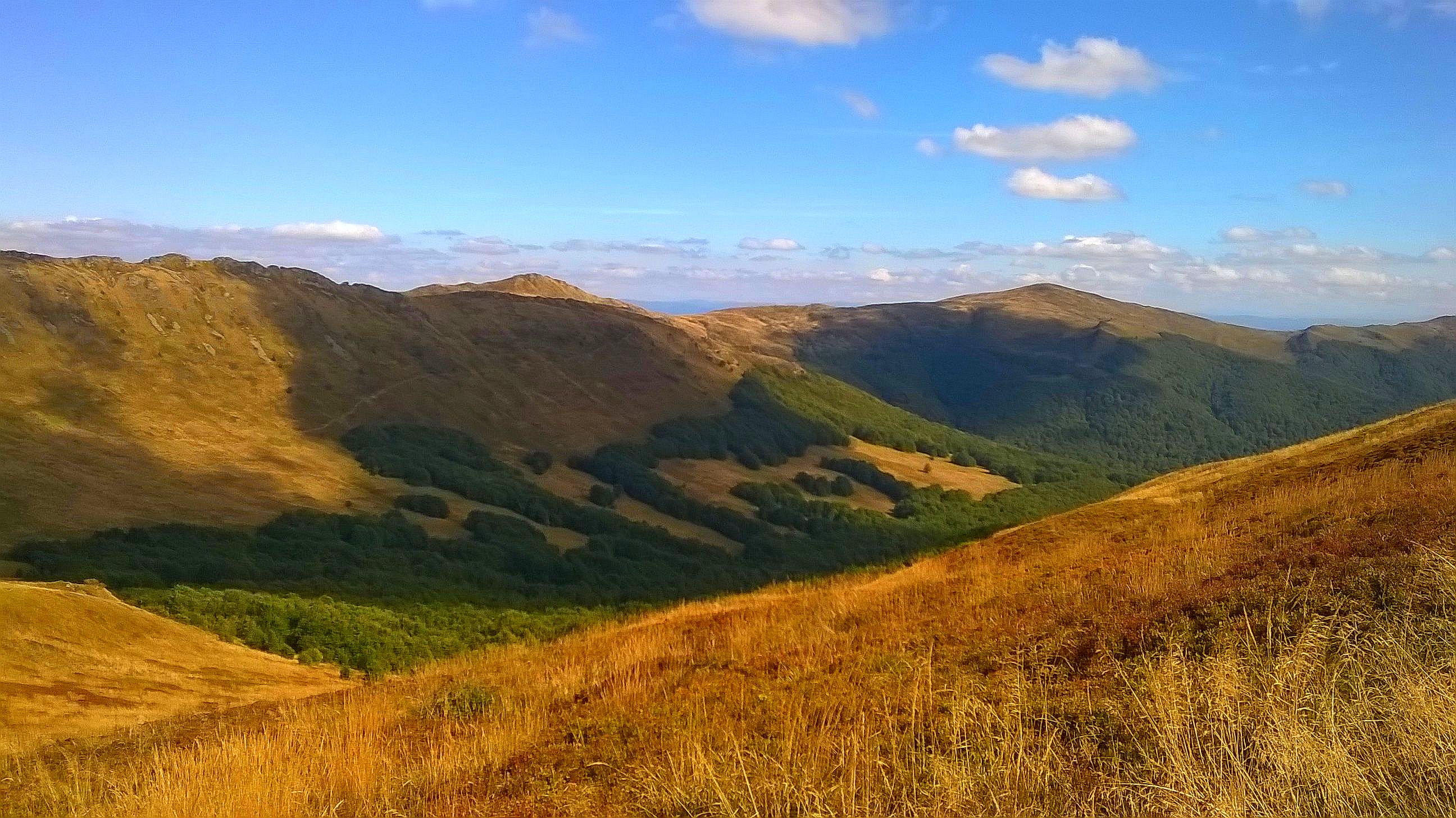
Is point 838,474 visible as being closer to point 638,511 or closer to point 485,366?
point 638,511

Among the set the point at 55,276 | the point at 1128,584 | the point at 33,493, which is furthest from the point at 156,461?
the point at 1128,584

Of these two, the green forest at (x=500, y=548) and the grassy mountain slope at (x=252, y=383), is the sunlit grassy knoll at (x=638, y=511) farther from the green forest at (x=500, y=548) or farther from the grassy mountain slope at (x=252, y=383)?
the grassy mountain slope at (x=252, y=383)

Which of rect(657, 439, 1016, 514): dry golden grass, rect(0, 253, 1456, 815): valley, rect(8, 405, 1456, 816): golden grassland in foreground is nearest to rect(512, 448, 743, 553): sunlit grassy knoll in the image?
rect(0, 253, 1456, 815): valley

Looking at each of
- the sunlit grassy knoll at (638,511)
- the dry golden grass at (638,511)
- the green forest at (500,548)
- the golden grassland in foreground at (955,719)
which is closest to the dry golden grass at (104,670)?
the golden grassland in foreground at (955,719)

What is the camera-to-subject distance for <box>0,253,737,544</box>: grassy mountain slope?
73812mm

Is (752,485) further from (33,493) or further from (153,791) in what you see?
(153,791)

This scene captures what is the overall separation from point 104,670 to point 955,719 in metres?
24.2

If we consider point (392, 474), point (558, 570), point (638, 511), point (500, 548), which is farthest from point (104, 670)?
point (638, 511)

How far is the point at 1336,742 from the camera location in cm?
594

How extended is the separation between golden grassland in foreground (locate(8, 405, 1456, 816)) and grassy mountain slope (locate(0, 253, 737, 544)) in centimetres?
6126

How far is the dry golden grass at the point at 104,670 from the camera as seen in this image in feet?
58.6

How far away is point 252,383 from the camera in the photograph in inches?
4176

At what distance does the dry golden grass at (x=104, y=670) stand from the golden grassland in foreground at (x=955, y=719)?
24.3 feet

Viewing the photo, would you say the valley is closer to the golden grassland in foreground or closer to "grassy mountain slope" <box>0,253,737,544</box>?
the golden grassland in foreground
